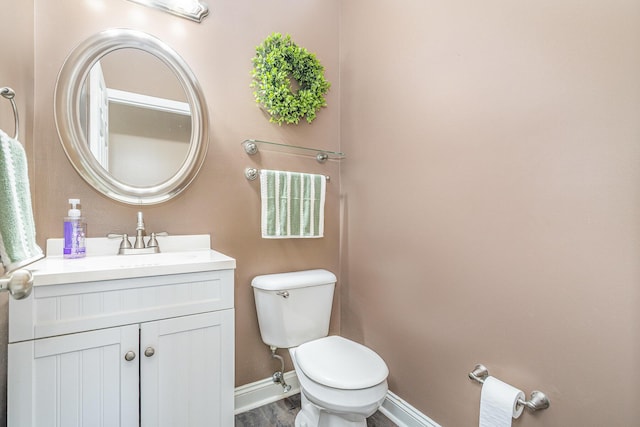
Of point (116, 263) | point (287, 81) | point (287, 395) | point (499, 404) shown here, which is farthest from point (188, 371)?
point (287, 81)

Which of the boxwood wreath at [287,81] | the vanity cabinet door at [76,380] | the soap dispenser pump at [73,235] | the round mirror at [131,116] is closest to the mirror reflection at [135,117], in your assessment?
the round mirror at [131,116]

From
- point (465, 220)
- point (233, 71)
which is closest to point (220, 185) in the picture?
point (233, 71)

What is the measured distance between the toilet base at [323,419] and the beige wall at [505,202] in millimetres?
374

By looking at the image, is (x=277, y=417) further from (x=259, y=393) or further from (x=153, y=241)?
(x=153, y=241)

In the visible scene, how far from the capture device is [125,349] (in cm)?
92

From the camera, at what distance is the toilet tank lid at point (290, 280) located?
1.42m

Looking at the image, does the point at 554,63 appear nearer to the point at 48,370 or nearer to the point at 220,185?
the point at 220,185

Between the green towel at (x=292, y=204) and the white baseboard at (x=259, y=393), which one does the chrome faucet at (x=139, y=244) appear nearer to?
the green towel at (x=292, y=204)

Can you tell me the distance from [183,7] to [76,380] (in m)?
1.57

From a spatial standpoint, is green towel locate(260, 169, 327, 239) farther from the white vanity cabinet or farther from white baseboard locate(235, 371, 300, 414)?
white baseboard locate(235, 371, 300, 414)

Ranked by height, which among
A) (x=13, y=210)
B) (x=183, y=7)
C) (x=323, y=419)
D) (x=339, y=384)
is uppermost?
(x=183, y=7)

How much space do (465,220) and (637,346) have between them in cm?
57

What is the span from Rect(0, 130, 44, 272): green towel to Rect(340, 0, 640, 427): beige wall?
4.46 feet

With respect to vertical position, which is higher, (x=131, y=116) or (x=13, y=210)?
(x=131, y=116)
